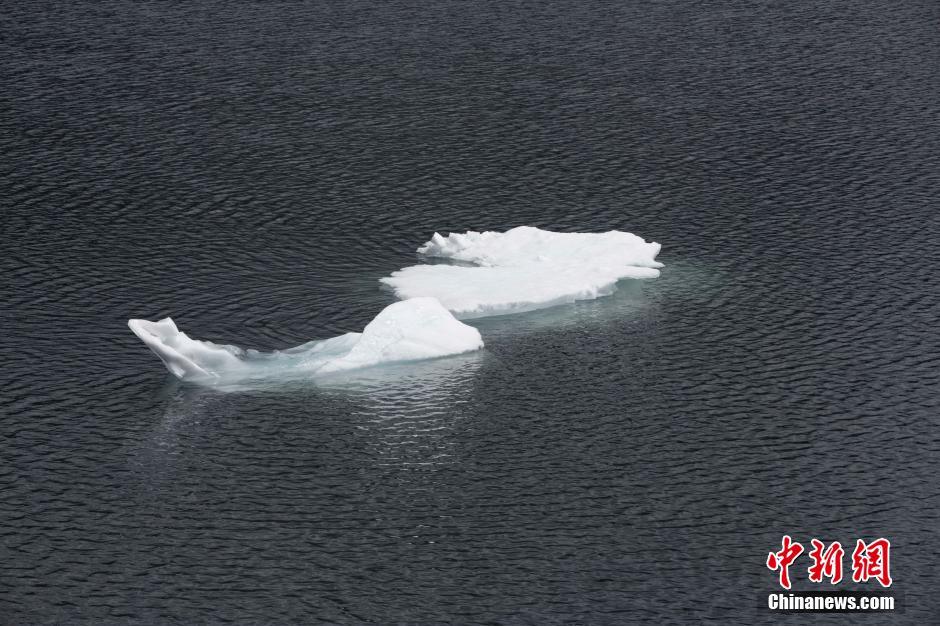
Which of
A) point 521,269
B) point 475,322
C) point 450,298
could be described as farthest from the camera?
point 521,269

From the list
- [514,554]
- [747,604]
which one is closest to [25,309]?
[514,554]

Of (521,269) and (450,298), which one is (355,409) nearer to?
(450,298)

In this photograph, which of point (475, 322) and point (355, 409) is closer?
point (355, 409)

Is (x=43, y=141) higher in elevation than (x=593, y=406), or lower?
higher

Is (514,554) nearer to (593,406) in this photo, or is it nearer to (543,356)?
(593,406)

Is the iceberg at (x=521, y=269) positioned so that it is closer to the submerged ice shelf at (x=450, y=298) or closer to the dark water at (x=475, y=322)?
the submerged ice shelf at (x=450, y=298)

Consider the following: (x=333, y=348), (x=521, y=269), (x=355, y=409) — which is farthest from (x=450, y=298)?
(x=355, y=409)

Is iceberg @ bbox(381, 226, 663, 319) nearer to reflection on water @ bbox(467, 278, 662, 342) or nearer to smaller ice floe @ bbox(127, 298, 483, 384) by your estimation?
reflection on water @ bbox(467, 278, 662, 342)

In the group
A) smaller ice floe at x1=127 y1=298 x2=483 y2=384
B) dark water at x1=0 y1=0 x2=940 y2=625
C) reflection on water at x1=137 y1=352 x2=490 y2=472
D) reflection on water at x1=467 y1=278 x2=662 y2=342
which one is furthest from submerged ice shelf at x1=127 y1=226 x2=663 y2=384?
dark water at x1=0 y1=0 x2=940 y2=625
